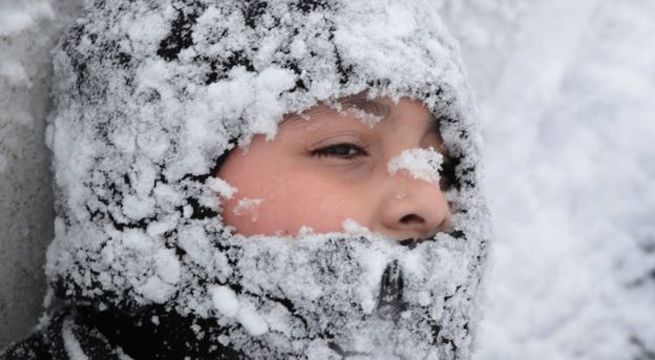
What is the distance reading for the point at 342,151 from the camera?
1123 millimetres

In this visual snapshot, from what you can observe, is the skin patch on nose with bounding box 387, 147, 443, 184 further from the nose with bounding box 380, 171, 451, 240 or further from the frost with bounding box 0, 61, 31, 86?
the frost with bounding box 0, 61, 31, 86

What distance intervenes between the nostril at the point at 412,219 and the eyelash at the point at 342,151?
0.38ft

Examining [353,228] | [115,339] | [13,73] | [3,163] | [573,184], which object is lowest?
[115,339]

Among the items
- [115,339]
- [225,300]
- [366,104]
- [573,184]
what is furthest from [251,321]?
[573,184]

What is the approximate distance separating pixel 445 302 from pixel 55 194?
2.16ft

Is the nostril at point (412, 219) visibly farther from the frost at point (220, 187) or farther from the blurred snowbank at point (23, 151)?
the blurred snowbank at point (23, 151)

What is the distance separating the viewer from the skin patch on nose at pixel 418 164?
1.12m

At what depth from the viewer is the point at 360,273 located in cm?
104

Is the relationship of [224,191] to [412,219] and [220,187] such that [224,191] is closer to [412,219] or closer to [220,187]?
[220,187]

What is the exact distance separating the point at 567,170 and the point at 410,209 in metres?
1.34

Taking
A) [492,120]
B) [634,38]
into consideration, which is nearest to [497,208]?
[492,120]

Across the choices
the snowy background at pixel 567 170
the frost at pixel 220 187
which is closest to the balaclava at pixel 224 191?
the frost at pixel 220 187

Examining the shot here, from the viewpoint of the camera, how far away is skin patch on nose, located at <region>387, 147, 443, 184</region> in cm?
112

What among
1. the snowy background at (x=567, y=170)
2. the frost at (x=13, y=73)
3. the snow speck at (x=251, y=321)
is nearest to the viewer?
the snow speck at (x=251, y=321)
